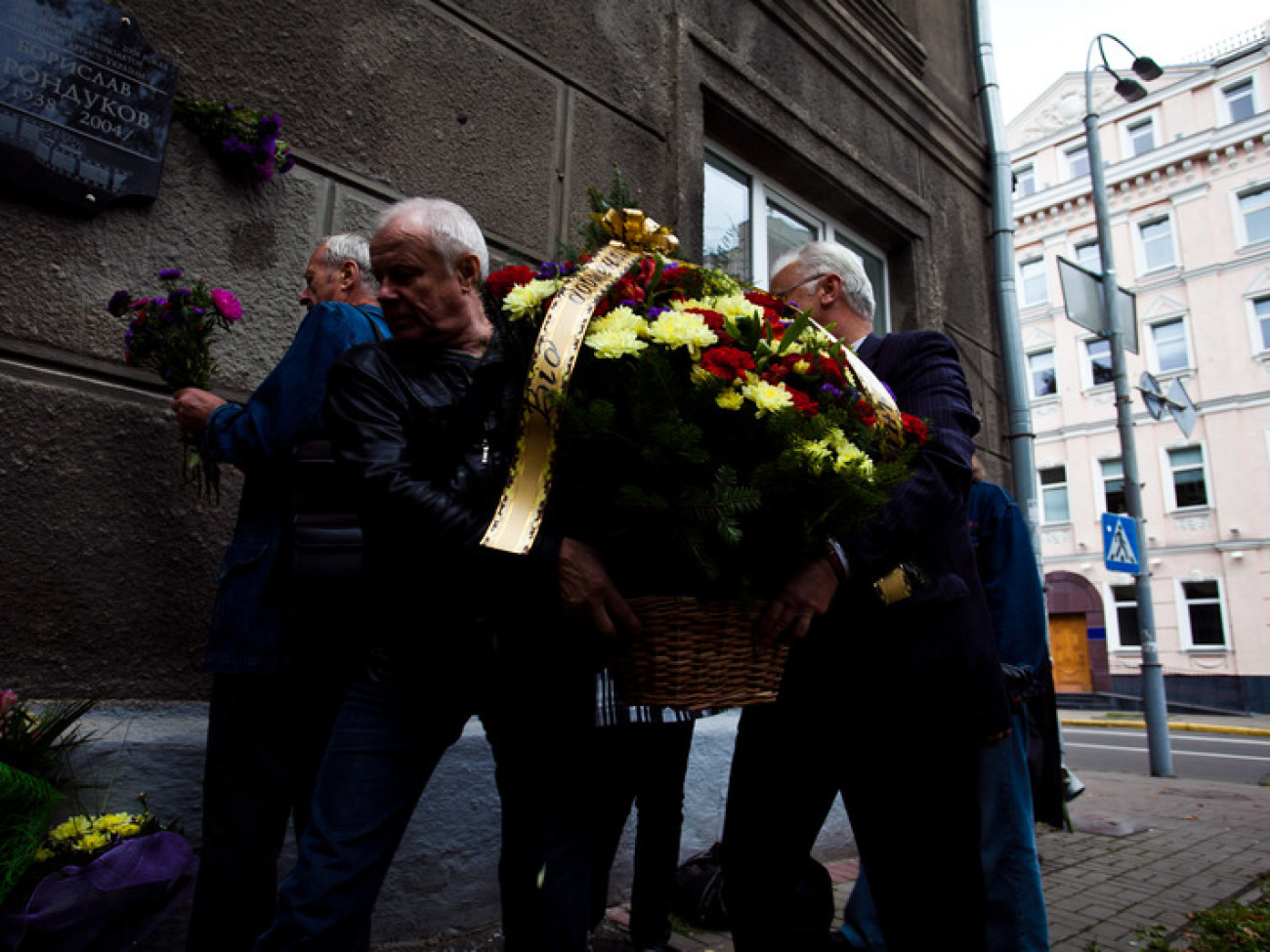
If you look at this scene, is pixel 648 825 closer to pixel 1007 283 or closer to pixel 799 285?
pixel 799 285

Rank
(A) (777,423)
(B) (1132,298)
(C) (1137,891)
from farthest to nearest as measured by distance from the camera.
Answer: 1. (B) (1132,298)
2. (C) (1137,891)
3. (A) (777,423)

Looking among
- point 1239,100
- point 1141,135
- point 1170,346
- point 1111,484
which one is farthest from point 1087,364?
point 1239,100

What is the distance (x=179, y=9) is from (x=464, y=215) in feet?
5.41

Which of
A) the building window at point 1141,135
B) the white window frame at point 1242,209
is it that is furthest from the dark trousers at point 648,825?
the building window at point 1141,135

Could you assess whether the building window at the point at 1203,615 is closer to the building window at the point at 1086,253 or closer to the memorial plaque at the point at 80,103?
the building window at the point at 1086,253

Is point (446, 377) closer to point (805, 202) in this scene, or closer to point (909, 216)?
point (805, 202)

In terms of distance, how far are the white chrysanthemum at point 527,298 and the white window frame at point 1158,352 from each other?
27.0 meters

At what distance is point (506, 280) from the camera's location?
172cm

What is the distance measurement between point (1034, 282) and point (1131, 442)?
20342mm

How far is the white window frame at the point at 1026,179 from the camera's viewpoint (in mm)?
29250

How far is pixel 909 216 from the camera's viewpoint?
634cm

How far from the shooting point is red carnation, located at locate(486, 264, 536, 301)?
1.71 meters

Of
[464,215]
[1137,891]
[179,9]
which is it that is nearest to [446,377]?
[464,215]

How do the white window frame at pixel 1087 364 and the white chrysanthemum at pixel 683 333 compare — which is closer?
the white chrysanthemum at pixel 683 333
